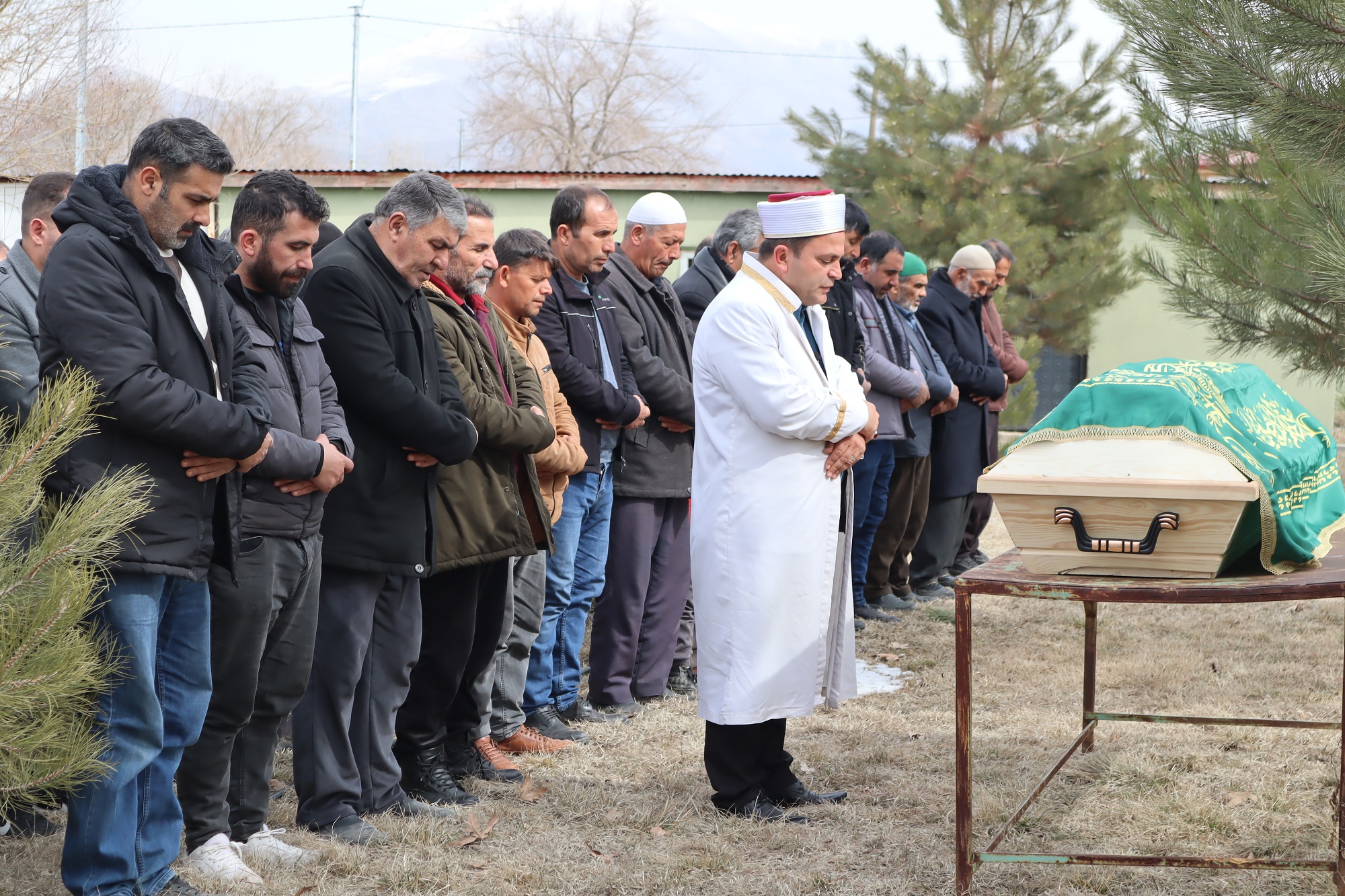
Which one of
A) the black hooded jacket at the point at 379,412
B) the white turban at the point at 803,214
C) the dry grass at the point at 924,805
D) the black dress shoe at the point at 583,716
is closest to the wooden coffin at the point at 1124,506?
the dry grass at the point at 924,805

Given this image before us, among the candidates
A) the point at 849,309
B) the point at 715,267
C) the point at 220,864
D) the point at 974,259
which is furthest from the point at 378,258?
the point at 974,259

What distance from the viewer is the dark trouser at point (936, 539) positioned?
770 cm

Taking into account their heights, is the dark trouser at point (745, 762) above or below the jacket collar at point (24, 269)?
below

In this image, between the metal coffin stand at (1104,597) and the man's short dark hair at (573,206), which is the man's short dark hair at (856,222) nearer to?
the man's short dark hair at (573,206)

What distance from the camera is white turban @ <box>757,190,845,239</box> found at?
3.80m

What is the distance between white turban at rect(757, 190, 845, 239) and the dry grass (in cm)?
173

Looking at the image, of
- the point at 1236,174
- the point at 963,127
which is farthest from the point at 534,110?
the point at 1236,174

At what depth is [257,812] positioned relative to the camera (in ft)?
11.4

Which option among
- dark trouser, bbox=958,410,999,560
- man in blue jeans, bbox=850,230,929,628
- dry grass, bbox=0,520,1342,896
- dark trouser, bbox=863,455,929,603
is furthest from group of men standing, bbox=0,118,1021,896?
dark trouser, bbox=958,410,999,560

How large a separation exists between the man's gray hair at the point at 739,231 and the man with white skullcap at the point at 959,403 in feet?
6.84

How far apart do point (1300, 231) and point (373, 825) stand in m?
5.26

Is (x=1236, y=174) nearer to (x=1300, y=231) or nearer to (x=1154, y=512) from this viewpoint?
(x=1300, y=231)

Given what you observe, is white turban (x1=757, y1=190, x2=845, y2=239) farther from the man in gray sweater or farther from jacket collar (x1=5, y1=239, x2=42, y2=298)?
jacket collar (x1=5, y1=239, x2=42, y2=298)

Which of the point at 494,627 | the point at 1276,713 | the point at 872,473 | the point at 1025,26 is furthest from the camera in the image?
the point at 1025,26
